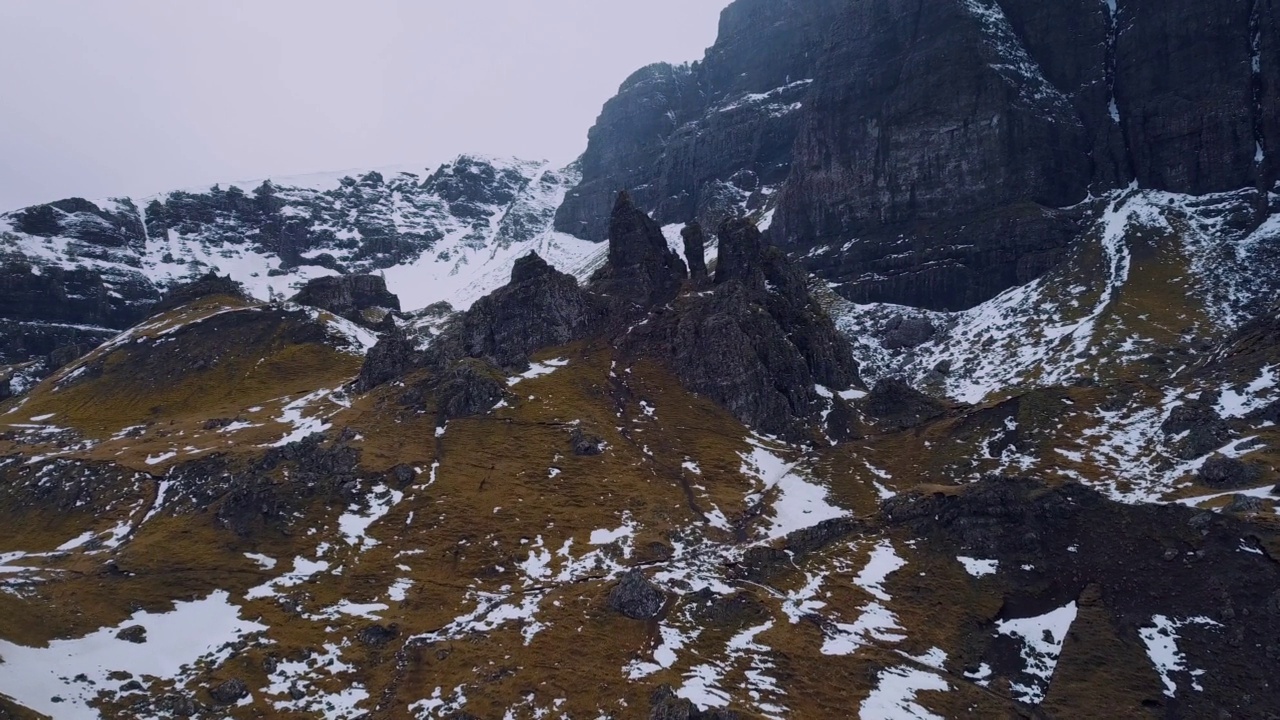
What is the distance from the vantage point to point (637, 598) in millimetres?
94062

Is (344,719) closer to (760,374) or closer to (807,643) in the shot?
(807,643)

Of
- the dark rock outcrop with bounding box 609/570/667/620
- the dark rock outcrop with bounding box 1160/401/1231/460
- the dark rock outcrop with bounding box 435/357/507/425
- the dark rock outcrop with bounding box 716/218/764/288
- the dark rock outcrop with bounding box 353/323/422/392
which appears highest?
the dark rock outcrop with bounding box 716/218/764/288

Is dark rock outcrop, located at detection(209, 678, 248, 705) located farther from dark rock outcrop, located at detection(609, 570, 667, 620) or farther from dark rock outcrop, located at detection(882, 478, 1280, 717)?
dark rock outcrop, located at detection(882, 478, 1280, 717)

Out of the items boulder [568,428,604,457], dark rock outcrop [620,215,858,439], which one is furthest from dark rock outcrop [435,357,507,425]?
dark rock outcrop [620,215,858,439]

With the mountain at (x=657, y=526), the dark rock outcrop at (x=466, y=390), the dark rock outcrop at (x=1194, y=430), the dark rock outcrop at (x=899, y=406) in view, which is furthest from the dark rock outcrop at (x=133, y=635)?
the dark rock outcrop at (x=1194, y=430)

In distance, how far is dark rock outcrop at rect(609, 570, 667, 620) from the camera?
305ft

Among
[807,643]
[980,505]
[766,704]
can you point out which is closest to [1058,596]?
[980,505]

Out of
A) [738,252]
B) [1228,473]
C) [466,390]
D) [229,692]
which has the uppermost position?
[738,252]

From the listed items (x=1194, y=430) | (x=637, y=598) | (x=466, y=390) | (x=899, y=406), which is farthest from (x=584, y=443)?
(x=1194, y=430)

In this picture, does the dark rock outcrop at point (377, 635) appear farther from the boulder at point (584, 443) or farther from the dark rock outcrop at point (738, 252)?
the dark rock outcrop at point (738, 252)

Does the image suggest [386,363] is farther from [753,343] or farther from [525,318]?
[753,343]

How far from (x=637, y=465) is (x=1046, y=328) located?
391 ft

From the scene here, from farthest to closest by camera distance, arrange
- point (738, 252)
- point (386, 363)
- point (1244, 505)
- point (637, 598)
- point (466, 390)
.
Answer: point (738, 252), point (386, 363), point (466, 390), point (637, 598), point (1244, 505)

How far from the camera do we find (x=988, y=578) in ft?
320
